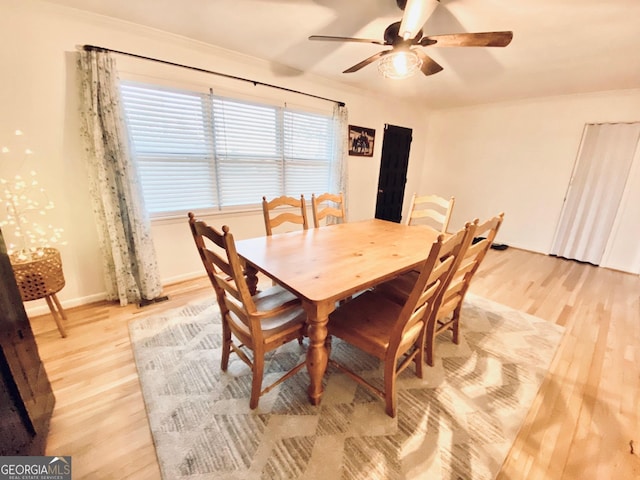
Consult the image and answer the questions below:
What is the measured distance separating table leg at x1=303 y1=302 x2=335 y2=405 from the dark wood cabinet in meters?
1.15

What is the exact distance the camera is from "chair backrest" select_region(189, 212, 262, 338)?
41.5 inches

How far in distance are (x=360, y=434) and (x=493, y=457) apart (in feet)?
2.00

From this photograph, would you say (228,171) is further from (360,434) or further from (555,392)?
(555,392)

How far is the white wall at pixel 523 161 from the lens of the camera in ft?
11.5

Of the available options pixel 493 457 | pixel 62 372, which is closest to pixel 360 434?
pixel 493 457

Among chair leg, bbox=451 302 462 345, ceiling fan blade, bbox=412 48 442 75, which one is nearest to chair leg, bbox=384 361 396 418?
chair leg, bbox=451 302 462 345

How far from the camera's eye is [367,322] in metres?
1.44

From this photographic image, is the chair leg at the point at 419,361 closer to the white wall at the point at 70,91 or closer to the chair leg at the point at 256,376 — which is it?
the chair leg at the point at 256,376

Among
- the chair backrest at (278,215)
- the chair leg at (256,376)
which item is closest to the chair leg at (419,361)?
the chair leg at (256,376)

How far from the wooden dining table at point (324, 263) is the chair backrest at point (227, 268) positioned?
190 millimetres

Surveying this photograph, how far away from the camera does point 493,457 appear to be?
3.95 ft

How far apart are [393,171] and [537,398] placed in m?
3.93

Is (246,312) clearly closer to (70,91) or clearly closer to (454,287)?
(454,287)

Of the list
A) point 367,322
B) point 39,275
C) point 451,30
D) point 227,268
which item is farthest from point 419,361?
point 39,275
